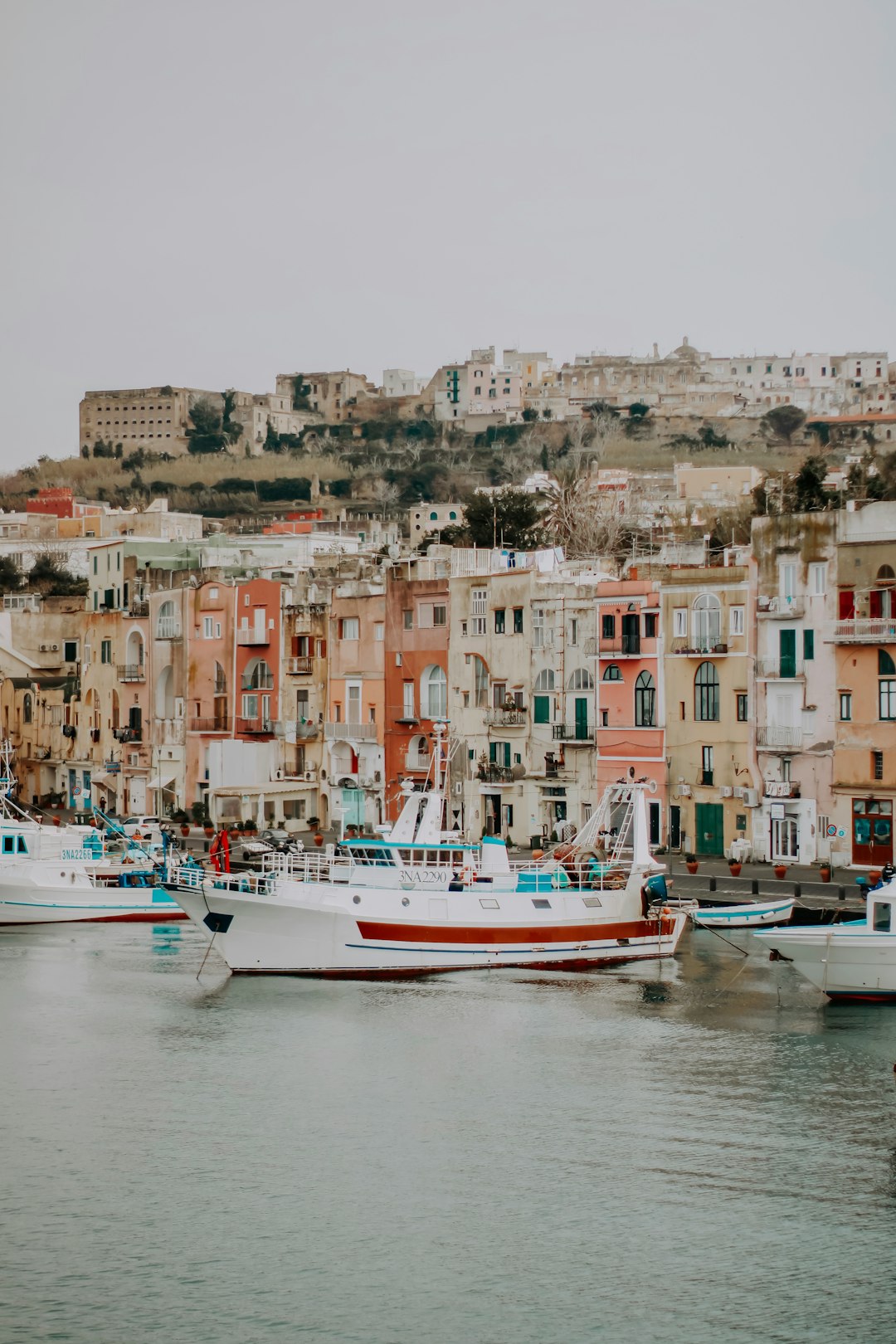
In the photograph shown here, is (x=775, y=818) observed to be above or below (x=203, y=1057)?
above

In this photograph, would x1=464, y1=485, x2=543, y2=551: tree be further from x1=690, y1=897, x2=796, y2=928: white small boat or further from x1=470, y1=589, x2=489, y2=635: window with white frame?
x1=690, y1=897, x2=796, y2=928: white small boat

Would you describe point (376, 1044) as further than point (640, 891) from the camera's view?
No

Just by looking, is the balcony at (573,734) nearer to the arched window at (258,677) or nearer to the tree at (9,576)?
the arched window at (258,677)

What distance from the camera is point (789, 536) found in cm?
6059

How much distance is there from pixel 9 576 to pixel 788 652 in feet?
300

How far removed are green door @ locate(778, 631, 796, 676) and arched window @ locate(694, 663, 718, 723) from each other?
8.40ft

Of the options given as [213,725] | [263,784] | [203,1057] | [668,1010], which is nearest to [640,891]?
[668,1010]

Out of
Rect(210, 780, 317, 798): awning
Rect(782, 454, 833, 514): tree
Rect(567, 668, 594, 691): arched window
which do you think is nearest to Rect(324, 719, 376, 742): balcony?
Rect(210, 780, 317, 798): awning

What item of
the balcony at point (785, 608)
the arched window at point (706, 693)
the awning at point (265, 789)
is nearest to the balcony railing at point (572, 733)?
the arched window at point (706, 693)

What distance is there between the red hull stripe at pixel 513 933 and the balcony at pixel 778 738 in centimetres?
1273

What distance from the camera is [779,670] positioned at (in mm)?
60656

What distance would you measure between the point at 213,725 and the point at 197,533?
4702cm

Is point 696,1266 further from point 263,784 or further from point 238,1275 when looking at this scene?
point 263,784

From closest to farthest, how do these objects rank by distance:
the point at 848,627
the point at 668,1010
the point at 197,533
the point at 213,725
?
1. the point at 668,1010
2. the point at 848,627
3. the point at 213,725
4. the point at 197,533
